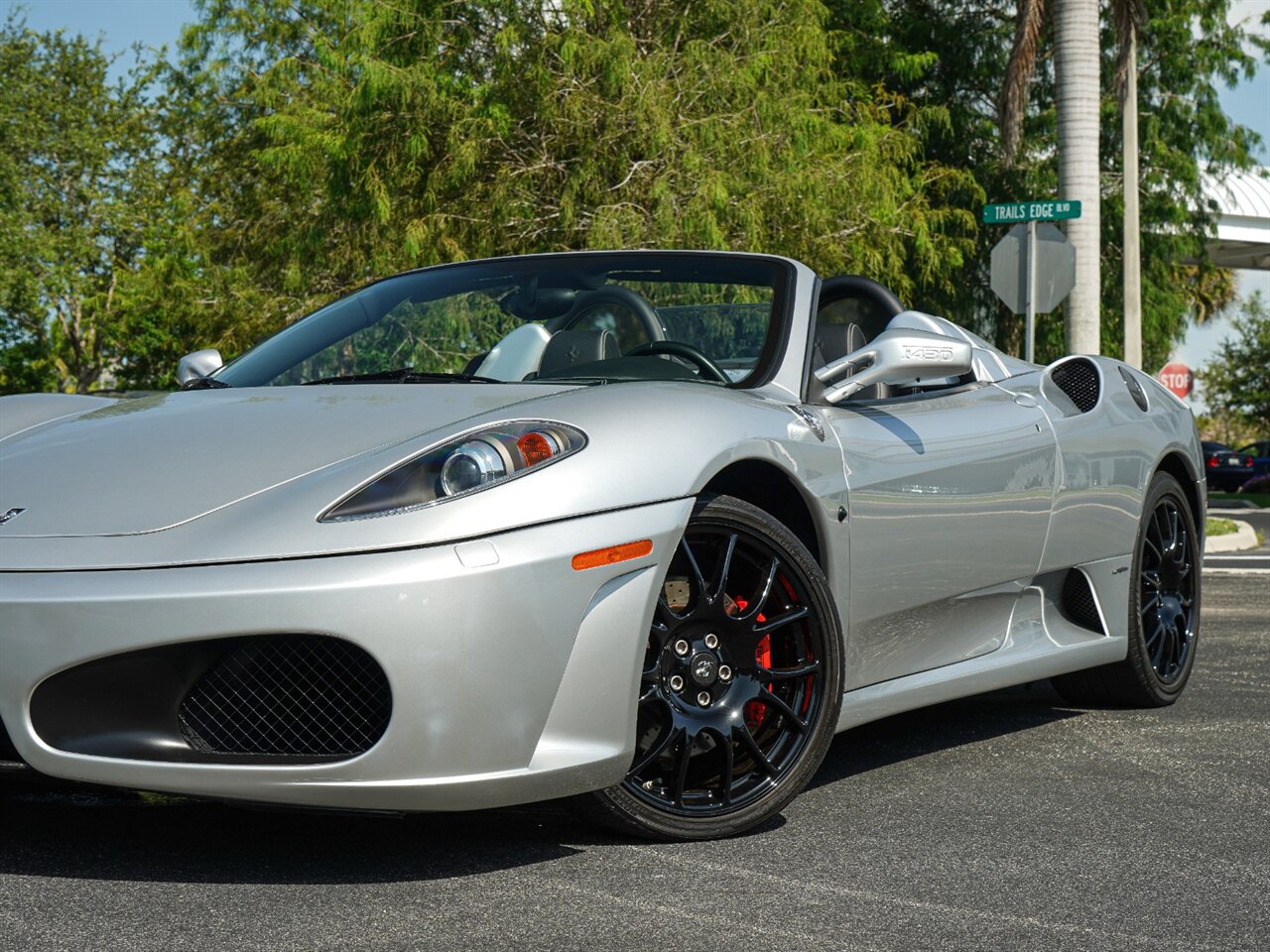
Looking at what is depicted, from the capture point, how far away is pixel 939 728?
506 centimetres

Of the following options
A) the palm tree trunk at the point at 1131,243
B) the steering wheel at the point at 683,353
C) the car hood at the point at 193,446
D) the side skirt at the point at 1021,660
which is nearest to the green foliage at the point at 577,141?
the palm tree trunk at the point at 1131,243

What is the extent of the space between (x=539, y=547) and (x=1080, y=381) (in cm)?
268

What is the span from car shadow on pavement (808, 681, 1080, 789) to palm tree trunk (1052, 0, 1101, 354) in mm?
10755

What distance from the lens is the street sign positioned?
38.7 ft

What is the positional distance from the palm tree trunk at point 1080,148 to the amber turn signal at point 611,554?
13.6 metres

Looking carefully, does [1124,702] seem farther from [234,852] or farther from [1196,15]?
[1196,15]

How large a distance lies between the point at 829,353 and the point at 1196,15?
920 inches

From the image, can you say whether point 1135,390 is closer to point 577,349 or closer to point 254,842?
point 577,349

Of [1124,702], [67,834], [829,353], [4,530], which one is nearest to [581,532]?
[4,530]

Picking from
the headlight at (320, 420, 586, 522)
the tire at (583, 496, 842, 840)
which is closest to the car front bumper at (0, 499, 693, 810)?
the headlight at (320, 420, 586, 522)

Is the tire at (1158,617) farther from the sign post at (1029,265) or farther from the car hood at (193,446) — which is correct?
the sign post at (1029,265)

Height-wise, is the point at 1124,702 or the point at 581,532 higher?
the point at 581,532

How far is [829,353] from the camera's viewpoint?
4.76 meters

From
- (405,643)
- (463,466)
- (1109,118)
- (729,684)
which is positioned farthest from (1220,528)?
(405,643)
